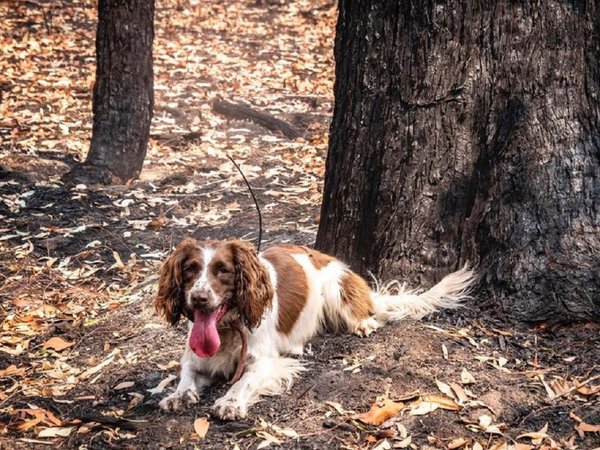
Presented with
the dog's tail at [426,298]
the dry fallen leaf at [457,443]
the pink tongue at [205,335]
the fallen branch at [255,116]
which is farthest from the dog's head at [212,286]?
the fallen branch at [255,116]

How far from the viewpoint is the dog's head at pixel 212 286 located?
482cm

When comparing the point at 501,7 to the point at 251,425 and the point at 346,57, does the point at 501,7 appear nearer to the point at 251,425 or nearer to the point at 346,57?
the point at 346,57

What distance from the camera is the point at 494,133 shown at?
5.47m

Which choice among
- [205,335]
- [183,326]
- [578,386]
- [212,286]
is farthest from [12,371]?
[578,386]

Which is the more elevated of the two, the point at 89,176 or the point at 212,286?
the point at 212,286

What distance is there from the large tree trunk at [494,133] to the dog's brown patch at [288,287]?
72 centimetres

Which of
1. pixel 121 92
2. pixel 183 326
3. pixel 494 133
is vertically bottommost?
pixel 183 326

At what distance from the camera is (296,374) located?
5.14 meters

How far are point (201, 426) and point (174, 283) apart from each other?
0.81m

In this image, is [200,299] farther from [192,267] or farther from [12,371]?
[12,371]

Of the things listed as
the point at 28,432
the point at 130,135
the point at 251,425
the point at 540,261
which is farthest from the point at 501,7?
the point at 130,135

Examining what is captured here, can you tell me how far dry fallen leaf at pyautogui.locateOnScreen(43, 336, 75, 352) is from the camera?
638 centimetres

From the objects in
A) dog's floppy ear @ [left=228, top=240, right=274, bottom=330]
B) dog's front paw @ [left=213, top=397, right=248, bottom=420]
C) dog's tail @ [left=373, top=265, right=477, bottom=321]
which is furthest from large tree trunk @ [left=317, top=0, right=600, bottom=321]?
dog's front paw @ [left=213, top=397, right=248, bottom=420]

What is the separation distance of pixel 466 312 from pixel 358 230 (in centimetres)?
91
